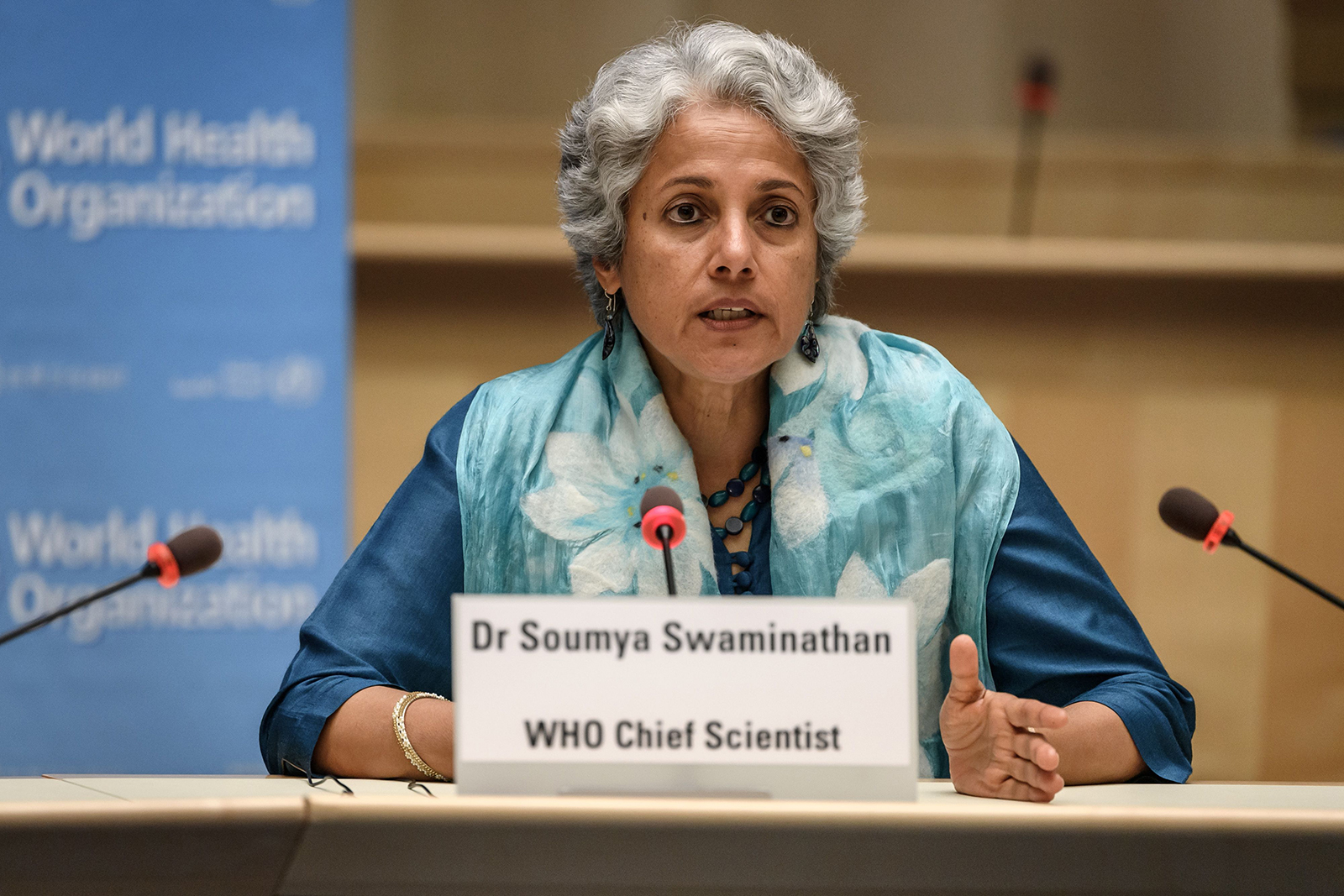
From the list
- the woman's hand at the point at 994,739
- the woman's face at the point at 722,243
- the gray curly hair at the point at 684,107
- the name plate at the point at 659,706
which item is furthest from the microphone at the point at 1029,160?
the name plate at the point at 659,706

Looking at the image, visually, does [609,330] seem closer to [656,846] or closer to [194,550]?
[194,550]

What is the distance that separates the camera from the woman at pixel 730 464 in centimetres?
160

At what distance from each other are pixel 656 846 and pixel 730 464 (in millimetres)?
875

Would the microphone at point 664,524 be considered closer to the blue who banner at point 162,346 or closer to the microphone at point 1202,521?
the microphone at point 1202,521

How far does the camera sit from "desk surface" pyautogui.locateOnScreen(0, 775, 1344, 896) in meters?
0.92

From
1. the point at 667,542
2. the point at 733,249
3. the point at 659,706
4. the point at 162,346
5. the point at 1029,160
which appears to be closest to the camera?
the point at 659,706

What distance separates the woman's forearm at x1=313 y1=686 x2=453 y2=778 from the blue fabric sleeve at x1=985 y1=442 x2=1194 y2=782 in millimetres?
713

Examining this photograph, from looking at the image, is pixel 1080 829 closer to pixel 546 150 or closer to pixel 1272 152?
pixel 546 150

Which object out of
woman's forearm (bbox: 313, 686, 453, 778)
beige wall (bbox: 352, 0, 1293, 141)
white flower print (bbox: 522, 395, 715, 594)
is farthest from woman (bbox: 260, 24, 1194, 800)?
beige wall (bbox: 352, 0, 1293, 141)

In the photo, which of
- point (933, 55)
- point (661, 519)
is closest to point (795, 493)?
point (661, 519)

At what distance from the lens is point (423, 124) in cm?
357

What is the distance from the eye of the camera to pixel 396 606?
1597 mm

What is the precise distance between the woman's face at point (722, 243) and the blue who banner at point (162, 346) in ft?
4.64

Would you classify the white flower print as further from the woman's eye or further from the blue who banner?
the blue who banner
